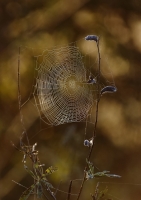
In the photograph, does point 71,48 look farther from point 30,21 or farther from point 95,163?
point 95,163

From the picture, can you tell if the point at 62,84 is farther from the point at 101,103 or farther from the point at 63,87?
the point at 101,103

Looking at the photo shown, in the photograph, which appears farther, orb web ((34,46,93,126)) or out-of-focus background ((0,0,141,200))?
out-of-focus background ((0,0,141,200))

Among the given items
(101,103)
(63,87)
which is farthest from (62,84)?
(101,103)

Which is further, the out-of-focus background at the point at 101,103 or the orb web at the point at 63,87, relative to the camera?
the out-of-focus background at the point at 101,103

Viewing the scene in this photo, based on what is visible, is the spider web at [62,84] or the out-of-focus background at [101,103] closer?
the spider web at [62,84]

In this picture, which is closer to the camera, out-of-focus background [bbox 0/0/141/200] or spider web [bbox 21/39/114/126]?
spider web [bbox 21/39/114/126]

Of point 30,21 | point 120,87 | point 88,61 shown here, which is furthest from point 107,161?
point 30,21
